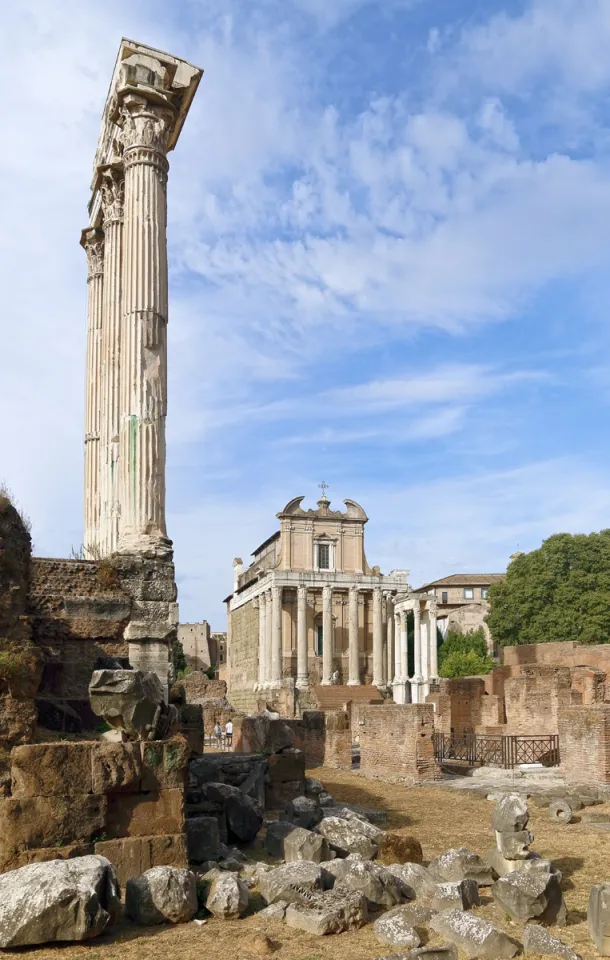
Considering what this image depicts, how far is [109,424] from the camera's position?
1561 centimetres

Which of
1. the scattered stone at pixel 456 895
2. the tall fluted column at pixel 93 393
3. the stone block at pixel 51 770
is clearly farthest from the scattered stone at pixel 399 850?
the tall fluted column at pixel 93 393

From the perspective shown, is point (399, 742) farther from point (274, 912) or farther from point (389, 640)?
point (389, 640)

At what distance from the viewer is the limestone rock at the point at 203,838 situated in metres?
8.79

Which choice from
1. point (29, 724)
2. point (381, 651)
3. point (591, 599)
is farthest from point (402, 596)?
point (29, 724)

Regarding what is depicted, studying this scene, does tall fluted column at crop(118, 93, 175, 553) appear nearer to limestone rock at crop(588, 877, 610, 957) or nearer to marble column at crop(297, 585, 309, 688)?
limestone rock at crop(588, 877, 610, 957)

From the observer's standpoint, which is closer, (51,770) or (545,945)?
(545,945)

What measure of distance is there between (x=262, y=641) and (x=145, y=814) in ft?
159

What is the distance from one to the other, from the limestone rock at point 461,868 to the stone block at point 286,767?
6153mm

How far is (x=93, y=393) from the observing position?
16.9 meters

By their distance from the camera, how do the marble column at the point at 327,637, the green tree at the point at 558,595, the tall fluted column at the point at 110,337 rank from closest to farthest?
the tall fluted column at the point at 110,337 → the green tree at the point at 558,595 → the marble column at the point at 327,637

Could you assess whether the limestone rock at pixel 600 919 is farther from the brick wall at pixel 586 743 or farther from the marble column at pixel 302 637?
the marble column at pixel 302 637

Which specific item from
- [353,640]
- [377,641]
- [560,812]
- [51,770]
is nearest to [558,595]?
[377,641]

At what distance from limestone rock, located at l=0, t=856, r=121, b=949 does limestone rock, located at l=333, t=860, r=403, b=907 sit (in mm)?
1988

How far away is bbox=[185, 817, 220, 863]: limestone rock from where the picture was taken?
8.79 meters
